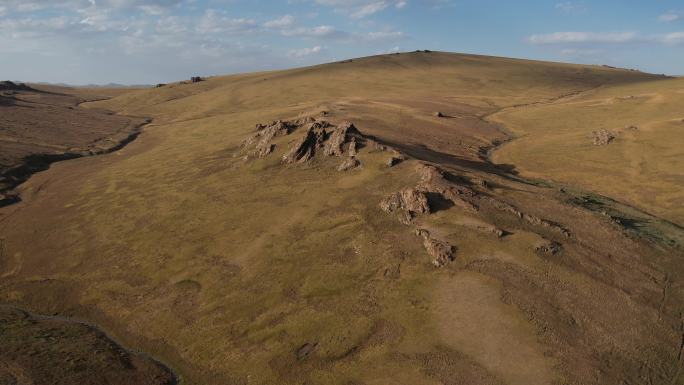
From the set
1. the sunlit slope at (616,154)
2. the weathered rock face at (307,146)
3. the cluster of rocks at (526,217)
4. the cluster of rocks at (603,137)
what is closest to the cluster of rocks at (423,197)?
the cluster of rocks at (526,217)

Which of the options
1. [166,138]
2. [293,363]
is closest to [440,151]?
[293,363]

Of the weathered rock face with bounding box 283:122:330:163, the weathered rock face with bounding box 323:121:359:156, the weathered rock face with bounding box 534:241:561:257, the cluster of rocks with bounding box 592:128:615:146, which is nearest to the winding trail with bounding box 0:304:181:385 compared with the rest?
the weathered rock face with bounding box 534:241:561:257

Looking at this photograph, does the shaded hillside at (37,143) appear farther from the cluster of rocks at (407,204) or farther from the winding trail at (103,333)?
the cluster of rocks at (407,204)

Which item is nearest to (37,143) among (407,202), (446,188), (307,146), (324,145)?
(307,146)

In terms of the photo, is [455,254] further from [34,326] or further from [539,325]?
[34,326]

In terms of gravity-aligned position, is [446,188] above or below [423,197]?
above

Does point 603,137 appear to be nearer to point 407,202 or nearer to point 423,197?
point 423,197
